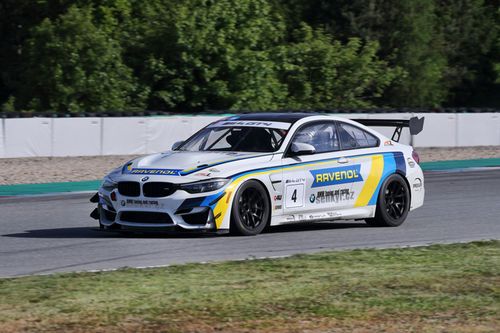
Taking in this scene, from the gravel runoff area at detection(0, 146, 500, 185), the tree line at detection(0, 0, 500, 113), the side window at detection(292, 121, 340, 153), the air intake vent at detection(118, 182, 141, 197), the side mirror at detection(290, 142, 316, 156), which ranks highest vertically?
the tree line at detection(0, 0, 500, 113)

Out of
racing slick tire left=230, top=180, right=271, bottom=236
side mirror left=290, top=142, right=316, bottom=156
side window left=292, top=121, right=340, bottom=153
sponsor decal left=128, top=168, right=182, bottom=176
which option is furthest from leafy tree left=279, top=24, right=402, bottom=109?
sponsor decal left=128, top=168, right=182, bottom=176

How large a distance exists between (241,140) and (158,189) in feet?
4.74

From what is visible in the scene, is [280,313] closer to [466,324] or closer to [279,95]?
[466,324]

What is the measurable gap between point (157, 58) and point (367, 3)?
17764 millimetres

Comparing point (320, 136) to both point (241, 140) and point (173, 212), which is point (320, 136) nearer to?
point (241, 140)

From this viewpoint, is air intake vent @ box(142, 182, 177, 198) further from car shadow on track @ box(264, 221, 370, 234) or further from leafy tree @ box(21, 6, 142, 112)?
leafy tree @ box(21, 6, 142, 112)

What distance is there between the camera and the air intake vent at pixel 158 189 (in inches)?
446

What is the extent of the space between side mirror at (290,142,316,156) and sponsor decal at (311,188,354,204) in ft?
1.65

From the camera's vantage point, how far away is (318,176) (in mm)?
12328

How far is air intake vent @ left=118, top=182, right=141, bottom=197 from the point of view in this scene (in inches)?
451

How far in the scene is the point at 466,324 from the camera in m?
6.80

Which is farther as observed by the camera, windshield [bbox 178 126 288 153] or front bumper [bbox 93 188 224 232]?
windshield [bbox 178 126 288 153]

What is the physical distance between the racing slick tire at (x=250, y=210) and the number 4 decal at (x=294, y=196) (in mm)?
297

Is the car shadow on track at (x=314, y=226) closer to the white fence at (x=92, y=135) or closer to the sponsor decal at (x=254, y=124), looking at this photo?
the sponsor decal at (x=254, y=124)
